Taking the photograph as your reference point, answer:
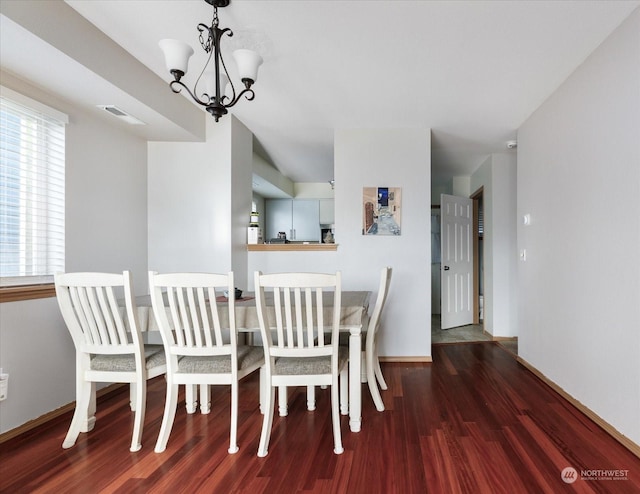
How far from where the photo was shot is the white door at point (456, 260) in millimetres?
4785

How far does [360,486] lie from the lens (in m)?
1.59

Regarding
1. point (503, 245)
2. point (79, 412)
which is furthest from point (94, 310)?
point (503, 245)

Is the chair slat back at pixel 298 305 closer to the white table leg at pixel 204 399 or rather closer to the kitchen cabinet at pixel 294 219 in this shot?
the white table leg at pixel 204 399

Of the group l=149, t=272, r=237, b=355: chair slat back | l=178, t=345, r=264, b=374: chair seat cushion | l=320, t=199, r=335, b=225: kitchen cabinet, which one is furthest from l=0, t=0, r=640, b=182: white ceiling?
l=320, t=199, r=335, b=225: kitchen cabinet

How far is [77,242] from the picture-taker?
8.42ft

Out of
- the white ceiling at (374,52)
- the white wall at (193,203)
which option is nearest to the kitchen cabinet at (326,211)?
the white ceiling at (374,52)

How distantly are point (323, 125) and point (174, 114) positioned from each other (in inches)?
54.2

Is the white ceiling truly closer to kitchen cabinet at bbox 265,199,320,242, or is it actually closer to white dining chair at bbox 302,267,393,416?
white dining chair at bbox 302,267,393,416

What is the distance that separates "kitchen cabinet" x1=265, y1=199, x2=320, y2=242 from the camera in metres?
6.30

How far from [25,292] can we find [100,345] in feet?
2.01

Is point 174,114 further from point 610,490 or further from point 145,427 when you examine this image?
point 610,490

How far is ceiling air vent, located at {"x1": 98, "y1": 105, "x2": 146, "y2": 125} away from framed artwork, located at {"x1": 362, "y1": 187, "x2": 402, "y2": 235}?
2.14 m

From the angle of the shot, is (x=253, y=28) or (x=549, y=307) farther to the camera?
(x=549, y=307)

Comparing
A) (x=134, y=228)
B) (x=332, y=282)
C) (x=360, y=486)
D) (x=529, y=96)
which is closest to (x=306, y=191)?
(x=134, y=228)
